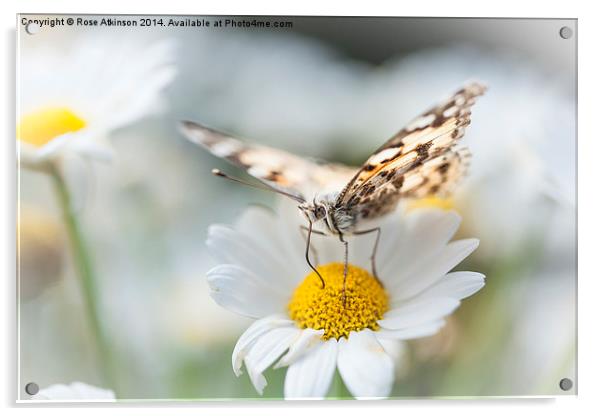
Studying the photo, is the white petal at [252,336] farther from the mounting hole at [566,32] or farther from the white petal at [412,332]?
the mounting hole at [566,32]

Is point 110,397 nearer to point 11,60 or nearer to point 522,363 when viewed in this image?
point 11,60

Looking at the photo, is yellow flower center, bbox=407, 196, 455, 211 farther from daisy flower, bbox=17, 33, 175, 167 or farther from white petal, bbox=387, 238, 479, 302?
daisy flower, bbox=17, 33, 175, 167

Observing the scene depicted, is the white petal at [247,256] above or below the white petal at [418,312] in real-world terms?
above

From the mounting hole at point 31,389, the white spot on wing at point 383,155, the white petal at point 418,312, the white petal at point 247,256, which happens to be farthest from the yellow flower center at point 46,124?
the white petal at point 418,312

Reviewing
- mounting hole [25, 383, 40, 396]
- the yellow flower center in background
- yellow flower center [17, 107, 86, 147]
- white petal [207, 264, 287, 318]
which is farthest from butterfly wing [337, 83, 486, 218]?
mounting hole [25, 383, 40, 396]

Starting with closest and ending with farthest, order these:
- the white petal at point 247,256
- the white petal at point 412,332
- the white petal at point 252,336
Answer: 1. the white petal at point 412,332
2. the white petal at point 252,336
3. the white petal at point 247,256
